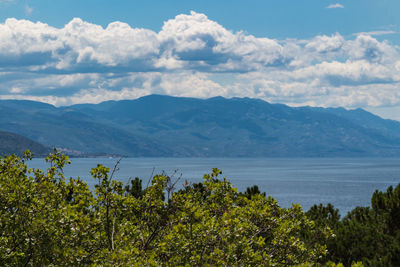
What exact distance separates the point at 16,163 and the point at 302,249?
8653mm

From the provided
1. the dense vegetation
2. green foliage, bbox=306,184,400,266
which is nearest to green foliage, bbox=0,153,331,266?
the dense vegetation

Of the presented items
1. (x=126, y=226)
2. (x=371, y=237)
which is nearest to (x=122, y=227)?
(x=126, y=226)

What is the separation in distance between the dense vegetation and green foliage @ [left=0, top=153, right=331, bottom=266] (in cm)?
2

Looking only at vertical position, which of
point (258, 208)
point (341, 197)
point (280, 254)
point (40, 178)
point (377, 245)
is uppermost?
point (40, 178)

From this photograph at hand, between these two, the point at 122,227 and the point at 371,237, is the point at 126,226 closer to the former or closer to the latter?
the point at 122,227

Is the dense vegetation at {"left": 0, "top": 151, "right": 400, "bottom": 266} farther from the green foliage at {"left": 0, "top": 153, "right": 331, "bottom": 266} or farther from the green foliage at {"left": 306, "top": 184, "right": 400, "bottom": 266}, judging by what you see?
the green foliage at {"left": 306, "top": 184, "right": 400, "bottom": 266}

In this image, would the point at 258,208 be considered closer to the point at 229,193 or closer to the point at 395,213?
the point at 229,193

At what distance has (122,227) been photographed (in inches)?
491

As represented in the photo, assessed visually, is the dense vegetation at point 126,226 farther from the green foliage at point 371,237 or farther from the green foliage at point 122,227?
the green foliage at point 371,237

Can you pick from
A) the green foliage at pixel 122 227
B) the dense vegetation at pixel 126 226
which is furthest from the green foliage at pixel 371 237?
the green foliage at pixel 122 227

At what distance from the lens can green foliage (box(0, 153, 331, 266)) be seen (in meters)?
10.7

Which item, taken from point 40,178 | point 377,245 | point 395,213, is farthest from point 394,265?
point 40,178

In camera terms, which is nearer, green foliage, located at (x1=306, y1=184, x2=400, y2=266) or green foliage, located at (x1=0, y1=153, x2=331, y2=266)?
green foliage, located at (x1=0, y1=153, x2=331, y2=266)

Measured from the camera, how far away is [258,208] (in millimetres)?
15008
